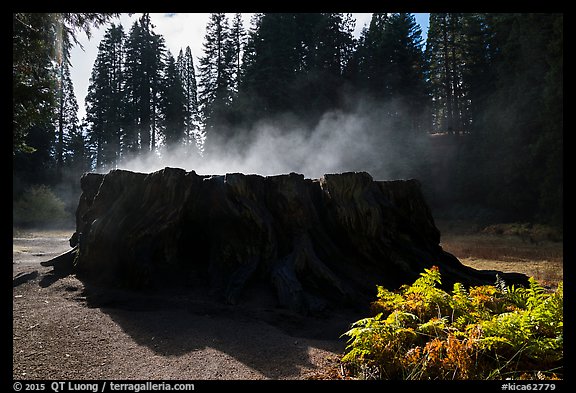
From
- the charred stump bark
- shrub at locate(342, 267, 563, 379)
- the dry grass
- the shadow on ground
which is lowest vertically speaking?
the dry grass

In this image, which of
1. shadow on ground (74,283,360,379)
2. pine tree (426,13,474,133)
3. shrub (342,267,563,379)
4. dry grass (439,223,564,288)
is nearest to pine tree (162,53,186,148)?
pine tree (426,13,474,133)

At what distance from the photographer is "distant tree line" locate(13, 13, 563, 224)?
67.5ft

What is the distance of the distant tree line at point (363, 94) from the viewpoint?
67.5 feet

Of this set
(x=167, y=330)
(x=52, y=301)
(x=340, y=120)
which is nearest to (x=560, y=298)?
(x=167, y=330)

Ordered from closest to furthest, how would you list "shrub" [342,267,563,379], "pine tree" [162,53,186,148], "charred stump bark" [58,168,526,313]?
"shrub" [342,267,563,379] → "charred stump bark" [58,168,526,313] → "pine tree" [162,53,186,148]

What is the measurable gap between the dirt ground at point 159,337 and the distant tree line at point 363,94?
13.7 meters

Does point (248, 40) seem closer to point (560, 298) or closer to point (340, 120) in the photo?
point (340, 120)

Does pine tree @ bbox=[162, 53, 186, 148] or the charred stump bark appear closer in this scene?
the charred stump bark

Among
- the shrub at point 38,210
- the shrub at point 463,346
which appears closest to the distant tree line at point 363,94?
the shrub at point 38,210

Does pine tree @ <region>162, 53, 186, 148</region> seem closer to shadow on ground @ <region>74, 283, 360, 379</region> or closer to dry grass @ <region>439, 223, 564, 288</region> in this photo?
dry grass @ <region>439, 223, 564, 288</region>

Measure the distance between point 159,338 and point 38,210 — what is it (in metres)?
26.4

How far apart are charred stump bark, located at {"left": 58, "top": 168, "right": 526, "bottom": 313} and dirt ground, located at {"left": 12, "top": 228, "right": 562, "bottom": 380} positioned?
55 centimetres

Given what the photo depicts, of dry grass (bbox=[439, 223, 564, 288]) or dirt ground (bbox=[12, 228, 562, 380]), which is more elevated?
dirt ground (bbox=[12, 228, 562, 380])

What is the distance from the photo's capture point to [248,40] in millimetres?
33969
